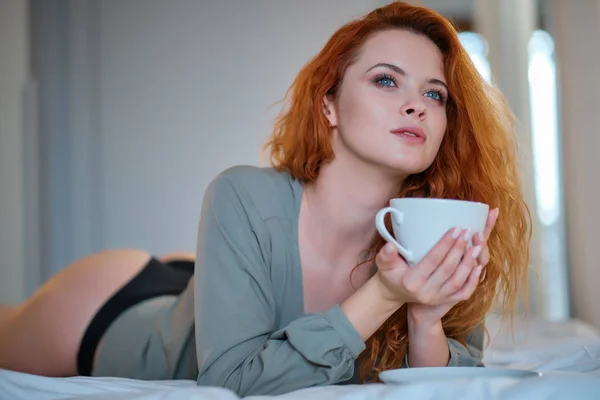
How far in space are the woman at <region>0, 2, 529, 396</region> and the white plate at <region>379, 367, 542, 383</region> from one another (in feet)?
0.39

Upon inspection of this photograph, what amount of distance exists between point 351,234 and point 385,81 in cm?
29

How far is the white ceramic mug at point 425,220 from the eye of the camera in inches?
30.7

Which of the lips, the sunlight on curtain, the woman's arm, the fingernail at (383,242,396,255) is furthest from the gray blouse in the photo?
the sunlight on curtain

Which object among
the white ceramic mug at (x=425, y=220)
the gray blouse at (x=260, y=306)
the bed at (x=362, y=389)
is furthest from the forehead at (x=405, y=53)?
the bed at (x=362, y=389)

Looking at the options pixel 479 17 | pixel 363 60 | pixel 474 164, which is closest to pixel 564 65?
pixel 479 17

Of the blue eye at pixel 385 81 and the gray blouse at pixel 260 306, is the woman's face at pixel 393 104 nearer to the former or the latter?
the blue eye at pixel 385 81

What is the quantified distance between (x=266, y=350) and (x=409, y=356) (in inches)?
11.4

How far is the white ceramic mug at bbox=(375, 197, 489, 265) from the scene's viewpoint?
779 millimetres

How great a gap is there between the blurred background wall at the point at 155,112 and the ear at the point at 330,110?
1537 mm

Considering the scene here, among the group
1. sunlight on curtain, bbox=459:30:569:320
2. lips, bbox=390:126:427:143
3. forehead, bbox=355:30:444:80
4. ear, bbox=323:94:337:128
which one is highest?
forehead, bbox=355:30:444:80

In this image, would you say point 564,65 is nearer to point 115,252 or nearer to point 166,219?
point 115,252

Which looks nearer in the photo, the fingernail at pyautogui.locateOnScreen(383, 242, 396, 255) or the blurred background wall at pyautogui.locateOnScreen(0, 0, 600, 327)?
the fingernail at pyautogui.locateOnScreen(383, 242, 396, 255)

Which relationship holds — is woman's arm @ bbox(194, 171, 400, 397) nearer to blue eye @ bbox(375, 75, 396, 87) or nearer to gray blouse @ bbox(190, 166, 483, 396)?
gray blouse @ bbox(190, 166, 483, 396)

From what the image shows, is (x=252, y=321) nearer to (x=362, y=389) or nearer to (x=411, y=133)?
(x=362, y=389)
